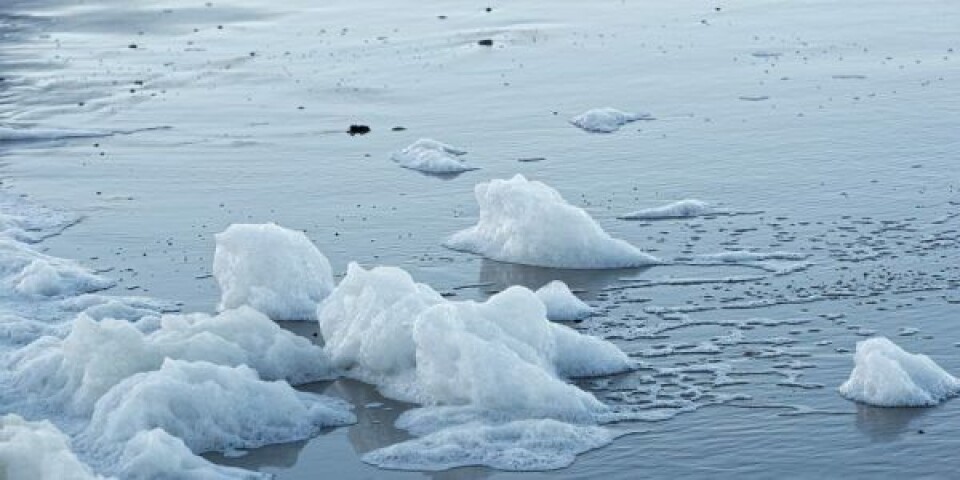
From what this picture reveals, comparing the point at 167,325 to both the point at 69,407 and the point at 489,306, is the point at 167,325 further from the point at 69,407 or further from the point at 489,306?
the point at 489,306

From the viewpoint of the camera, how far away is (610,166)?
114 feet

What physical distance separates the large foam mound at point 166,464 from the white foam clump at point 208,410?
0.69 metres

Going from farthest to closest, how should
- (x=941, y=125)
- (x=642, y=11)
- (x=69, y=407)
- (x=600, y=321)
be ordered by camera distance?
(x=642, y=11), (x=941, y=125), (x=600, y=321), (x=69, y=407)

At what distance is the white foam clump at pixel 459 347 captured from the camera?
21594 millimetres

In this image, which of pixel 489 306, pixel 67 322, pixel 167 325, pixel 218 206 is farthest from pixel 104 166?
pixel 489 306

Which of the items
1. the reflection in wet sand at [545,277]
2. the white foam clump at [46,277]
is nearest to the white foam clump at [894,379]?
the reflection in wet sand at [545,277]

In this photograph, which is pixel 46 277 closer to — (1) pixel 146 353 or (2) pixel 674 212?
(1) pixel 146 353

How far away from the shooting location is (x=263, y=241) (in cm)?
2662

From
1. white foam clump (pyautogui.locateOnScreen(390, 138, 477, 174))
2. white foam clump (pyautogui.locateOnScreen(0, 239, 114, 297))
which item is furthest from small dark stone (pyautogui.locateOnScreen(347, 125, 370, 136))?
white foam clump (pyautogui.locateOnScreen(0, 239, 114, 297))

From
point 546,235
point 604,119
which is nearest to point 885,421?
point 546,235

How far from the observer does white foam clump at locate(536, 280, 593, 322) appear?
2528 cm

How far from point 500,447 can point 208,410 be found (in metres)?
3.98

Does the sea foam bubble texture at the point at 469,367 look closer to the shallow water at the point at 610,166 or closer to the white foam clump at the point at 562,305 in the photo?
the shallow water at the point at 610,166

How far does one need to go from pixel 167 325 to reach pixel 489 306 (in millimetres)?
4784
